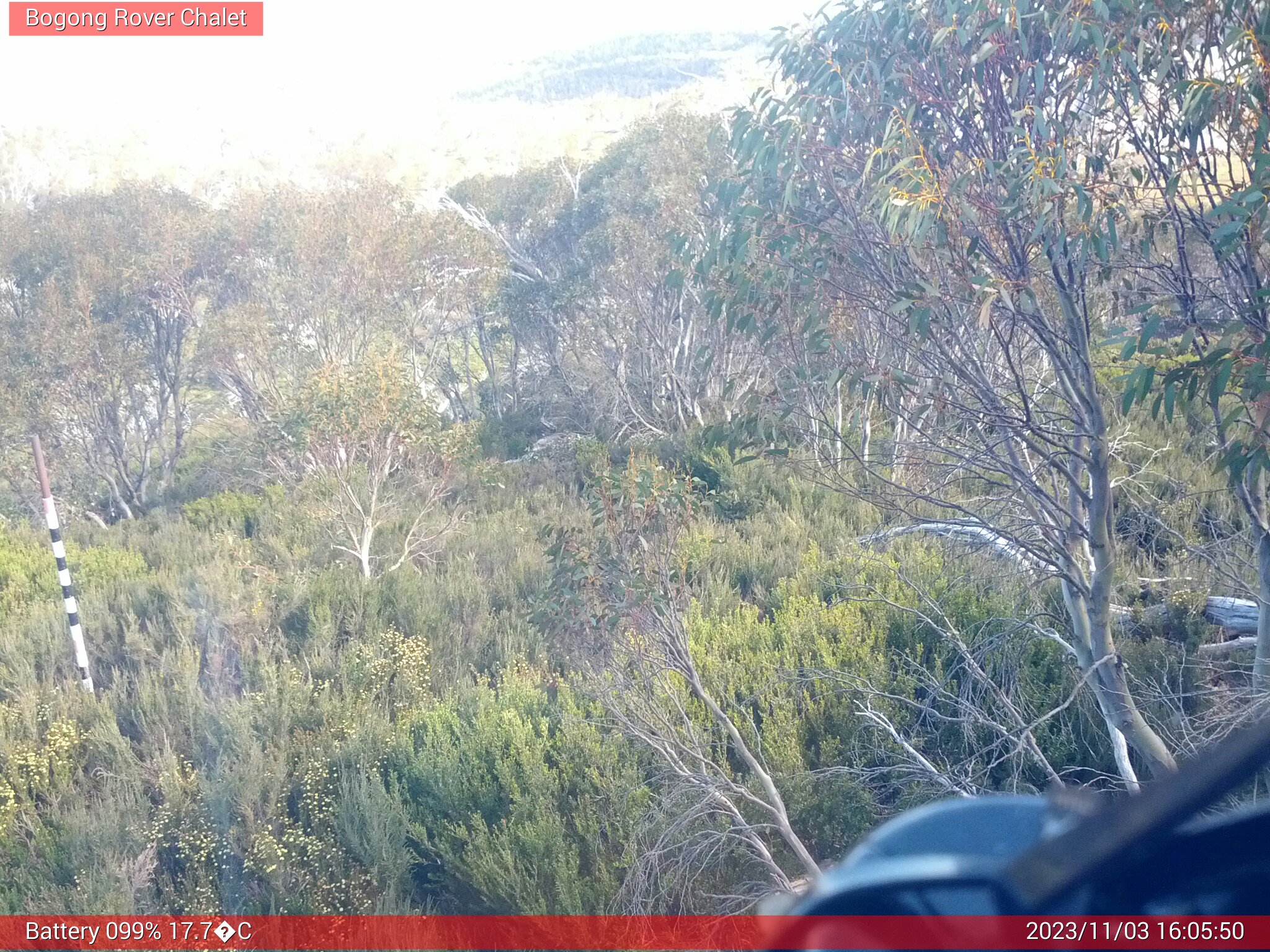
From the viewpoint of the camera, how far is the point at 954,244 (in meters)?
3.27

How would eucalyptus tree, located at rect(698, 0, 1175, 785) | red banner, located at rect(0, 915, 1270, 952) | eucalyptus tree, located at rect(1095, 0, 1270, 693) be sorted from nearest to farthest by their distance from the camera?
1. eucalyptus tree, located at rect(1095, 0, 1270, 693)
2. eucalyptus tree, located at rect(698, 0, 1175, 785)
3. red banner, located at rect(0, 915, 1270, 952)

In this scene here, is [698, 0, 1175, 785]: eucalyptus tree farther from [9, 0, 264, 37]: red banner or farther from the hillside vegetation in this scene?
[9, 0, 264, 37]: red banner

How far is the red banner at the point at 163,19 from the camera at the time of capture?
6012 millimetres

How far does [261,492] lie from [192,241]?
5232mm

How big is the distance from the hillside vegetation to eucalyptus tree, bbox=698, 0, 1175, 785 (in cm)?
2

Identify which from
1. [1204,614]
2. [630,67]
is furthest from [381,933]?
[630,67]

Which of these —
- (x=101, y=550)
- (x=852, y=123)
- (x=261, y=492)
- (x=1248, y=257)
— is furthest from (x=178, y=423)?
(x=1248, y=257)

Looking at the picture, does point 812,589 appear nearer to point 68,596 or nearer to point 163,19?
point 68,596

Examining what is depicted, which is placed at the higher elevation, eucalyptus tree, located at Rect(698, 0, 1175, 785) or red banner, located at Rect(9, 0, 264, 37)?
red banner, located at Rect(9, 0, 264, 37)

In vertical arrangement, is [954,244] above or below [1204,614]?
above

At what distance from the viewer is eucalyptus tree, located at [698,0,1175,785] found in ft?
10.4

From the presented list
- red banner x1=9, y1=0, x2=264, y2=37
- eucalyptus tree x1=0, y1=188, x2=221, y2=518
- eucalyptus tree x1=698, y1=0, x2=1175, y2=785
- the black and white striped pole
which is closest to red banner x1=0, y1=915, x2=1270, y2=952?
eucalyptus tree x1=698, y1=0, x2=1175, y2=785

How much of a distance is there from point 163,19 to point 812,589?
19.0ft

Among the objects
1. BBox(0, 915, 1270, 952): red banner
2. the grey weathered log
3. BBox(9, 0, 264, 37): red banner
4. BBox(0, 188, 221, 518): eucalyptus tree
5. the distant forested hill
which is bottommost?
BBox(0, 915, 1270, 952): red banner
